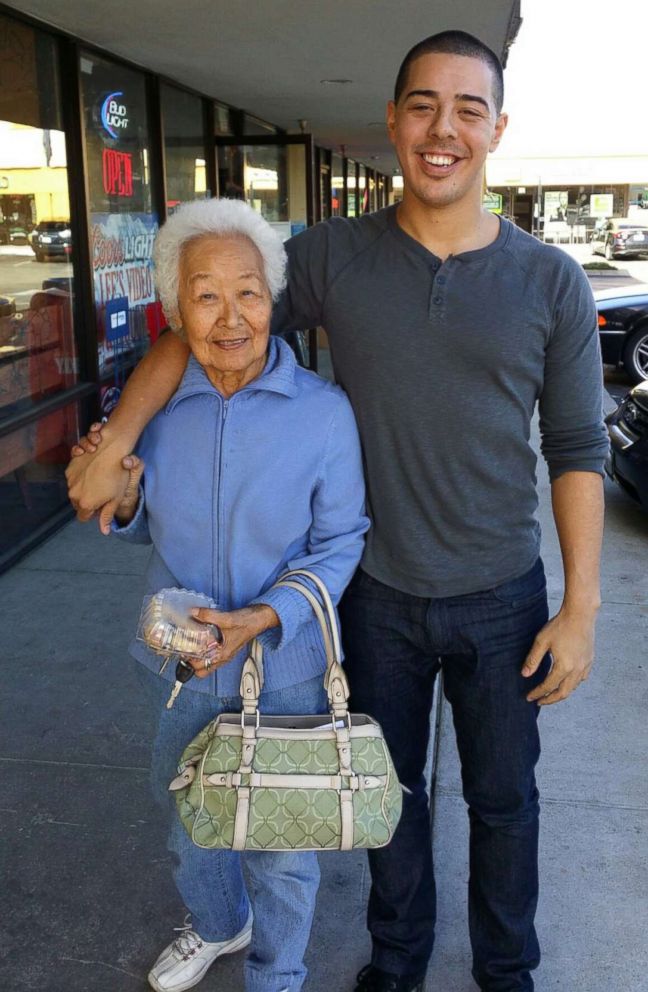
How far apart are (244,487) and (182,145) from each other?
689 cm

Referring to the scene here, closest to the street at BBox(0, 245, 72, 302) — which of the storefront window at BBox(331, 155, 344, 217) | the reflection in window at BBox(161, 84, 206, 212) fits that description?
the reflection in window at BBox(161, 84, 206, 212)

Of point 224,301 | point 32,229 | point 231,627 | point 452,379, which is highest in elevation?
point 32,229

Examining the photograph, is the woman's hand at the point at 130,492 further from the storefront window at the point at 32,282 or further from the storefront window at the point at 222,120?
the storefront window at the point at 222,120

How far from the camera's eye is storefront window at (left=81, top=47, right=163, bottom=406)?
621 cm

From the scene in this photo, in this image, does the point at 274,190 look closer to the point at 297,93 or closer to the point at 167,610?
the point at 297,93

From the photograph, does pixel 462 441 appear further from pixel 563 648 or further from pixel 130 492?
pixel 130 492

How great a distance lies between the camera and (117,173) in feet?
21.6

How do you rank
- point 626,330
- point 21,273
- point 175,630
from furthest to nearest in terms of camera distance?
point 626,330 → point 21,273 → point 175,630

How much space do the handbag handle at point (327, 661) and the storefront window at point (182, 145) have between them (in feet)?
20.5

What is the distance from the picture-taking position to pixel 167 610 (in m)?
1.76

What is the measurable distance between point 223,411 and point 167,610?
41 centimetres

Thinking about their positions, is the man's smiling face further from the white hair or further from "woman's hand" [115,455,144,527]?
"woman's hand" [115,455,144,527]

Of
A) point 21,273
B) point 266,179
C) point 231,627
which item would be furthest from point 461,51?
point 266,179

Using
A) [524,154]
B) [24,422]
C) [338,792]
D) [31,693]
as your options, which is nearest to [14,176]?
[24,422]
